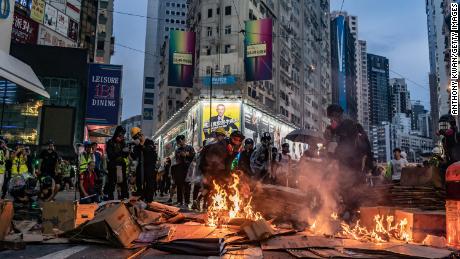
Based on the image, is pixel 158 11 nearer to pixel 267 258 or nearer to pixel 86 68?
pixel 86 68

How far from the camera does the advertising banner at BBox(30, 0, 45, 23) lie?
123ft

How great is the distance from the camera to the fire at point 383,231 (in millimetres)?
5590

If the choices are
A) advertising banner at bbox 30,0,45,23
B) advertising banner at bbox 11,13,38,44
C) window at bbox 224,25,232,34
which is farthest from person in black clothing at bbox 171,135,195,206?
window at bbox 224,25,232,34

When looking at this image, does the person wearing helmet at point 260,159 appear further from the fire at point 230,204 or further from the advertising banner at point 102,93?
the advertising banner at point 102,93

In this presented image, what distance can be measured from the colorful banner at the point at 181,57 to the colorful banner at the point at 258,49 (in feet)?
17.3

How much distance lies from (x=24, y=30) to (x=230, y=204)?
35.8 metres

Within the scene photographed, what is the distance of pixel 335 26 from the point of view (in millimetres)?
113875

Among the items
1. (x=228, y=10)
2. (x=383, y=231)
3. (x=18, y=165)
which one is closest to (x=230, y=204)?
(x=383, y=231)

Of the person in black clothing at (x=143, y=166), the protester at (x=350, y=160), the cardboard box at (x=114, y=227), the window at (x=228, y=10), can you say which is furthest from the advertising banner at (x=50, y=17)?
the cardboard box at (x=114, y=227)

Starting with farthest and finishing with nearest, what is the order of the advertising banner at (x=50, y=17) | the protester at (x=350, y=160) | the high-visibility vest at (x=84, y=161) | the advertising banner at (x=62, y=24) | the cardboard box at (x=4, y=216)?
the advertising banner at (x=62, y=24) < the advertising banner at (x=50, y=17) < the high-visibility vest at (x=84, y=161) < the protester at (x=350, y=160) < the cardboard box at (x=4, y=216)

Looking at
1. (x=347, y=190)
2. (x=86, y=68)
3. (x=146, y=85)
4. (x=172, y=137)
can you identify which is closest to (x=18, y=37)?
(x=86, y=68)

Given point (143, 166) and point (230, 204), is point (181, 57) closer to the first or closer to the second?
point (143, 166)

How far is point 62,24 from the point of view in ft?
143

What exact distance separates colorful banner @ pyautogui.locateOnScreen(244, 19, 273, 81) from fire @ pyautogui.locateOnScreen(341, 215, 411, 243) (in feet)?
96.4
